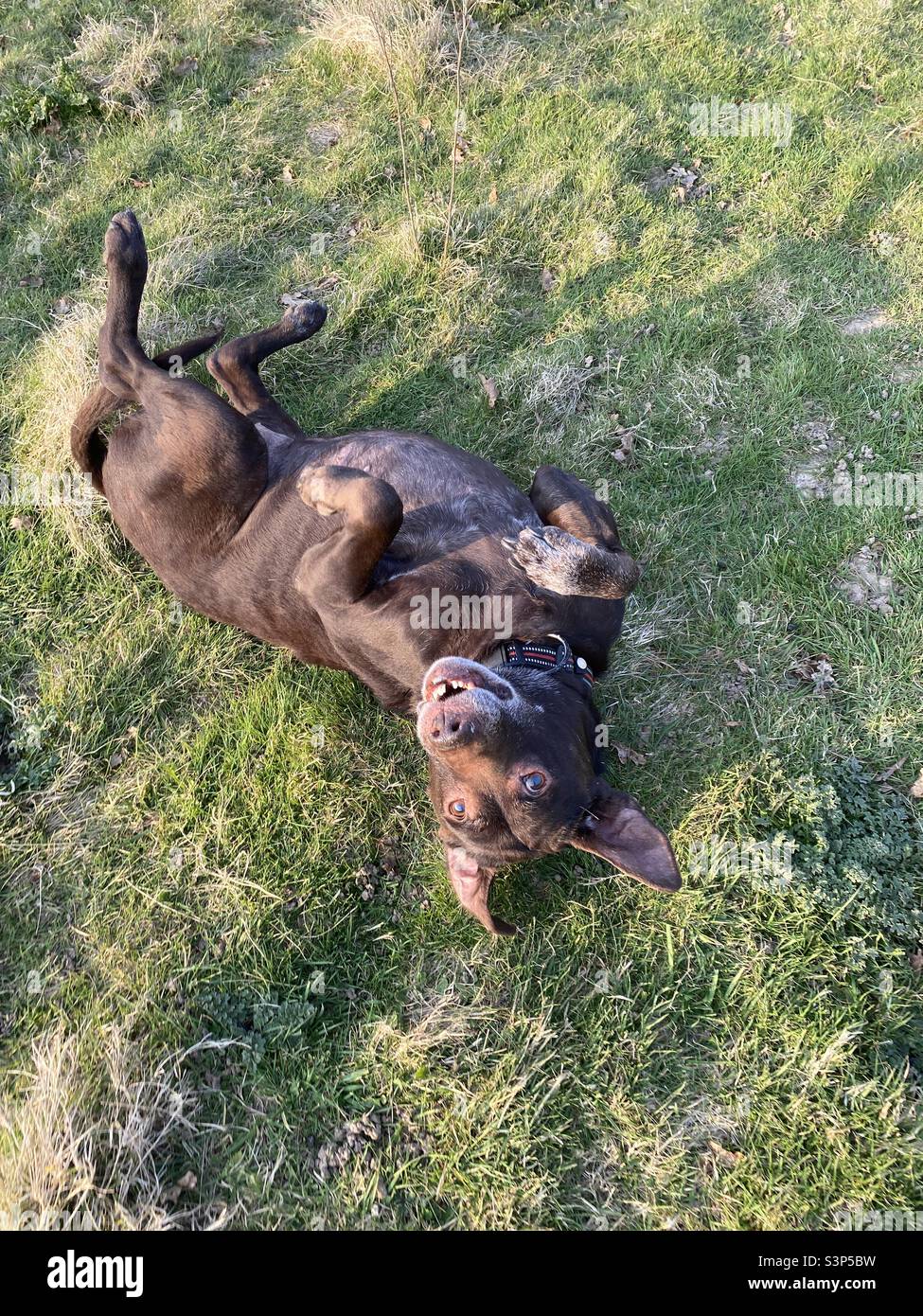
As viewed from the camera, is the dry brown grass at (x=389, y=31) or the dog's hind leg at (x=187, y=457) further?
the dry brown grass at (x=389, y=31)

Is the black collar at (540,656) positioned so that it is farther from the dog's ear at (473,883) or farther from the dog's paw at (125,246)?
the dog's paw at (125,246)

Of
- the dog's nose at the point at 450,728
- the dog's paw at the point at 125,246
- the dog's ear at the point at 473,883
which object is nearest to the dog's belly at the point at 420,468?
the dog's nose at the point at 450,728

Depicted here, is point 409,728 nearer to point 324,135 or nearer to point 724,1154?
point 724,1154

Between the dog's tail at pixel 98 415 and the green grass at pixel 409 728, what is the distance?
383 mm

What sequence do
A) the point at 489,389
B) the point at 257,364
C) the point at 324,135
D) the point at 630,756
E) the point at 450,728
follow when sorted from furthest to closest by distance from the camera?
the point at 324,135, the point at 489,389, the point at 257,364, the point at 630,756, the point at 450,728

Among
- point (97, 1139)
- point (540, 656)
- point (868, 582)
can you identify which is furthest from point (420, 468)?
point (97, 1139)

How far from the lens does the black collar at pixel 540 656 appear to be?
3471mm

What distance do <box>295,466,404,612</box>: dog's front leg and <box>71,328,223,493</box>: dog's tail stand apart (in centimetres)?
147

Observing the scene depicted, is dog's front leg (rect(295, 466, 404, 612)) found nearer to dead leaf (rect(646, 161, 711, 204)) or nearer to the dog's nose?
the dog's nose

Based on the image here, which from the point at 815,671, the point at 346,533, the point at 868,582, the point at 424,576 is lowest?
the point at 815,671

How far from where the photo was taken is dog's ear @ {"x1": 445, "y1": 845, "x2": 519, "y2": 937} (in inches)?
141

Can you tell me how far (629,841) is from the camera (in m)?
3.36

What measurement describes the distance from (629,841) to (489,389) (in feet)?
10.3

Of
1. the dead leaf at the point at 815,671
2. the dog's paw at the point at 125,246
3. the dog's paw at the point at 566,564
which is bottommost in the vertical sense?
the dead leaf at the point at 815,671
